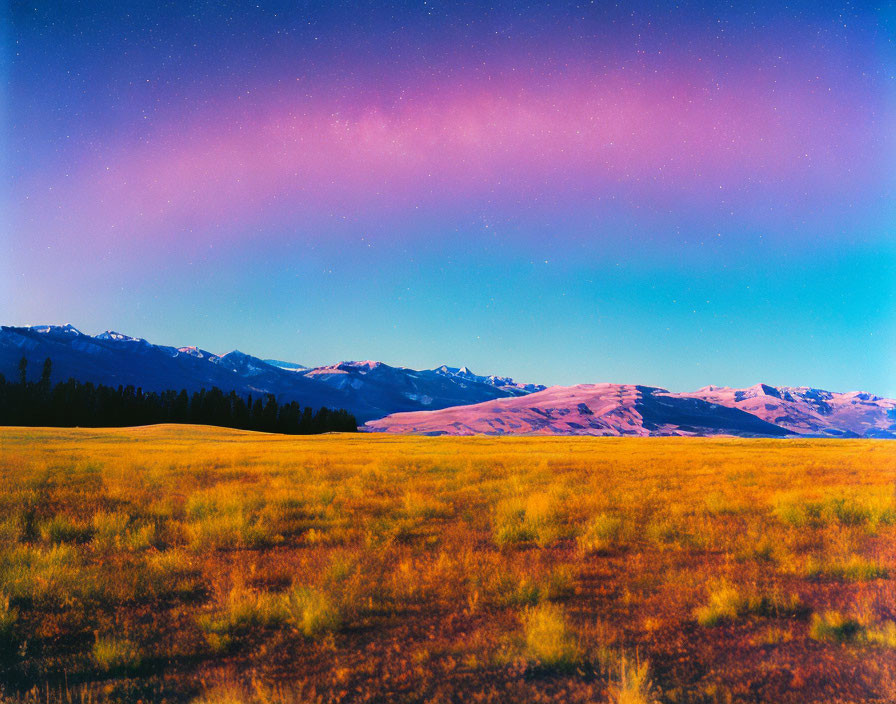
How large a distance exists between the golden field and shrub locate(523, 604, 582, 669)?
2cm

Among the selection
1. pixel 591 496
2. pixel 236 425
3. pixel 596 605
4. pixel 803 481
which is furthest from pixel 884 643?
pixel 236 425

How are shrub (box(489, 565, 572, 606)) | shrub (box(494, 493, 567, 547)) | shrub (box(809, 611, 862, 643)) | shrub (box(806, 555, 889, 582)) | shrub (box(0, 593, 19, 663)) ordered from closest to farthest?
shrub (box(0, 593, 19, 663))
shrub (box(809, 611, 862, 643))
shrub (box(489, 565, 572, 606))
shrub (box(806, 555, 889, 582))
shrub (box(494, 493, 567, 547))

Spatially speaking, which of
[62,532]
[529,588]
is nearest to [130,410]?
[62,532]

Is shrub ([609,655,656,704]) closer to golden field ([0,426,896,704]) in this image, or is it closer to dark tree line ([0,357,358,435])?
golden field ([0,426,896,704])

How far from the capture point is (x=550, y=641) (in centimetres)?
491

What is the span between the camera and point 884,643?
514 cm

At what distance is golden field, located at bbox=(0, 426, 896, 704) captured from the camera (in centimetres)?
450

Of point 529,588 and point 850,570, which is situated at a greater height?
point 850,570

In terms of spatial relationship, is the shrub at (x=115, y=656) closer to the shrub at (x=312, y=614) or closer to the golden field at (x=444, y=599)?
the golden field at (x=444, y=599)

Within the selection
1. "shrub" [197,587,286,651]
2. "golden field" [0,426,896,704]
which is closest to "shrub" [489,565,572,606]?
"golden field" [0,426,896,704]

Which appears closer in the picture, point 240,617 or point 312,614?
point 312,614

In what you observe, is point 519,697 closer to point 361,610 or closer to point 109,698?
point 361,610

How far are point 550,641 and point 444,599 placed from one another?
179 centimetres

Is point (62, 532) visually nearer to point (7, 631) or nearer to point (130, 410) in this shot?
point (7, 631)
